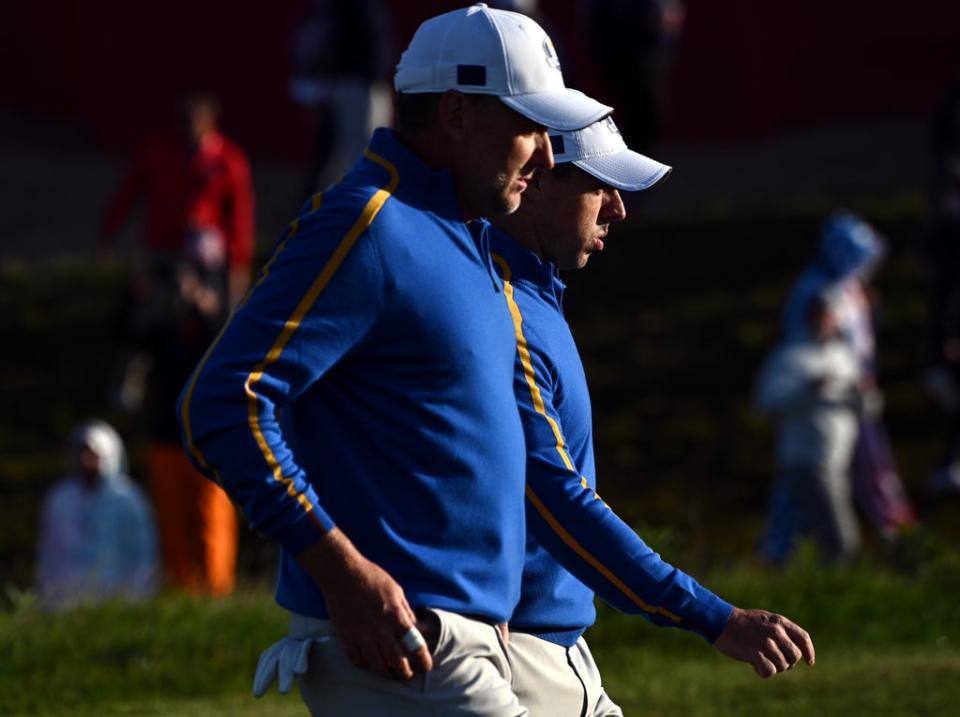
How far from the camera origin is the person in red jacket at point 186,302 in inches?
445

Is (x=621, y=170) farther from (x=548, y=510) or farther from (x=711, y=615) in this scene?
(x=711, y=615)

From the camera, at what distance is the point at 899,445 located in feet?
47.9

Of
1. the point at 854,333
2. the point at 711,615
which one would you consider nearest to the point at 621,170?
the point at 711,615

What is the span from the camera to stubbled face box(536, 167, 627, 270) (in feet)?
15.2

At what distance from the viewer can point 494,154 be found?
400 cm

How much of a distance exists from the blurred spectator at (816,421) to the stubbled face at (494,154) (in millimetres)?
7999

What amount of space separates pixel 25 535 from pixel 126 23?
1015cm

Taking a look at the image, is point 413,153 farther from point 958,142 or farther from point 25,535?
point 25,535

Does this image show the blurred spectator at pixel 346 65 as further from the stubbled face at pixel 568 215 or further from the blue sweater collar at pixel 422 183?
the blue sweater collar at pixel 422 183

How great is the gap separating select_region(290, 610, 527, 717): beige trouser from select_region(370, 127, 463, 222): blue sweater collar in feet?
2.53

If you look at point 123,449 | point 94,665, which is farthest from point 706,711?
point 123,449

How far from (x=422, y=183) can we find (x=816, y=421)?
816cm

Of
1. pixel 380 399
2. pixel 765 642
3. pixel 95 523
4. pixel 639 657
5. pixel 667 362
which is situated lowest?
pixel 667 362

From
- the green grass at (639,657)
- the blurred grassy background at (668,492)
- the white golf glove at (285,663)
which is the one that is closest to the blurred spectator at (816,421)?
the blurred grassy background at (668,492)
